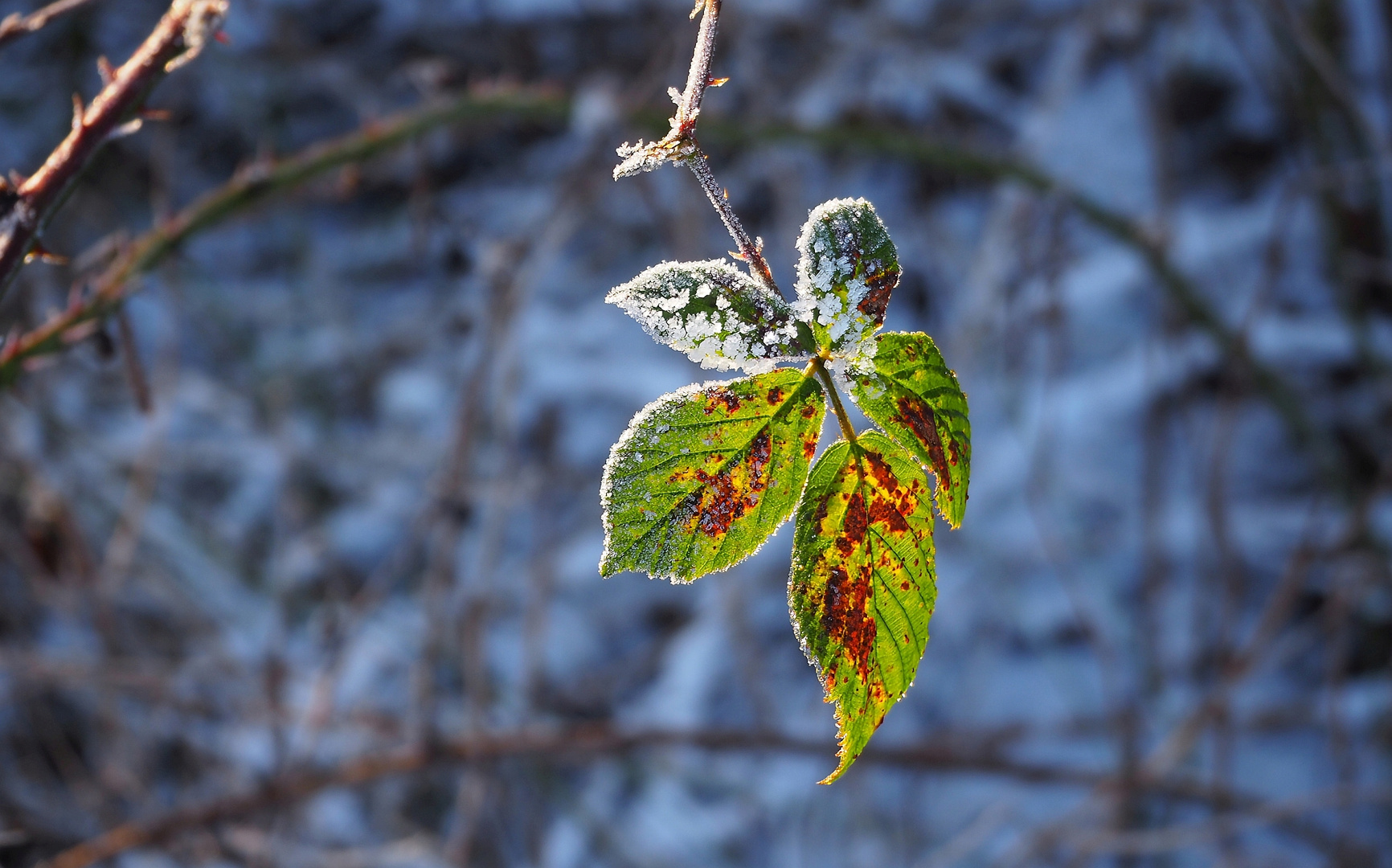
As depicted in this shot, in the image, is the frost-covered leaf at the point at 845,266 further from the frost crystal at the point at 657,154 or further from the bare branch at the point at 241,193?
the bare branch at the point at 241,193

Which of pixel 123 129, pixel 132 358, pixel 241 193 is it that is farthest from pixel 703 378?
pixel 123 129

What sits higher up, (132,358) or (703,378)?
(703,378)

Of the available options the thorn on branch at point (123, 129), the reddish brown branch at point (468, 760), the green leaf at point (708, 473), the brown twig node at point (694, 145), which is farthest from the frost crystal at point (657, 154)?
the reddish brown branch at point (468, 760)

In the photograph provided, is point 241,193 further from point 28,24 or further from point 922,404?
point 922,404

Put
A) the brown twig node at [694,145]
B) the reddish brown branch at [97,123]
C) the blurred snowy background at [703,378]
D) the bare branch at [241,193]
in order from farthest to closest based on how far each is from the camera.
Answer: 1. the blurred snowy background at [703,378]
2. the bare branch at [241,193]
3. the reddish brown branch at [97,123]
4. the brown twig node at [694,145]

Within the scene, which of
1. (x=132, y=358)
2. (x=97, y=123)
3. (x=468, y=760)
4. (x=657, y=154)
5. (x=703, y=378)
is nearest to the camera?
(x=657, y=154)

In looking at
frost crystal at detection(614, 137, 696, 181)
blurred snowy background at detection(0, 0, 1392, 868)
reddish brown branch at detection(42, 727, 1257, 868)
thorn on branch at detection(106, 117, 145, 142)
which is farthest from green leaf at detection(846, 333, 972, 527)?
blurred snowy background at detection(0, 0, 1392, 868)

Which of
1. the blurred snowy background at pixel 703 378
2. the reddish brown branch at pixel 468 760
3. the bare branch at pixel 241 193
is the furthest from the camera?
the blurred snowy background at pixel 703 378
